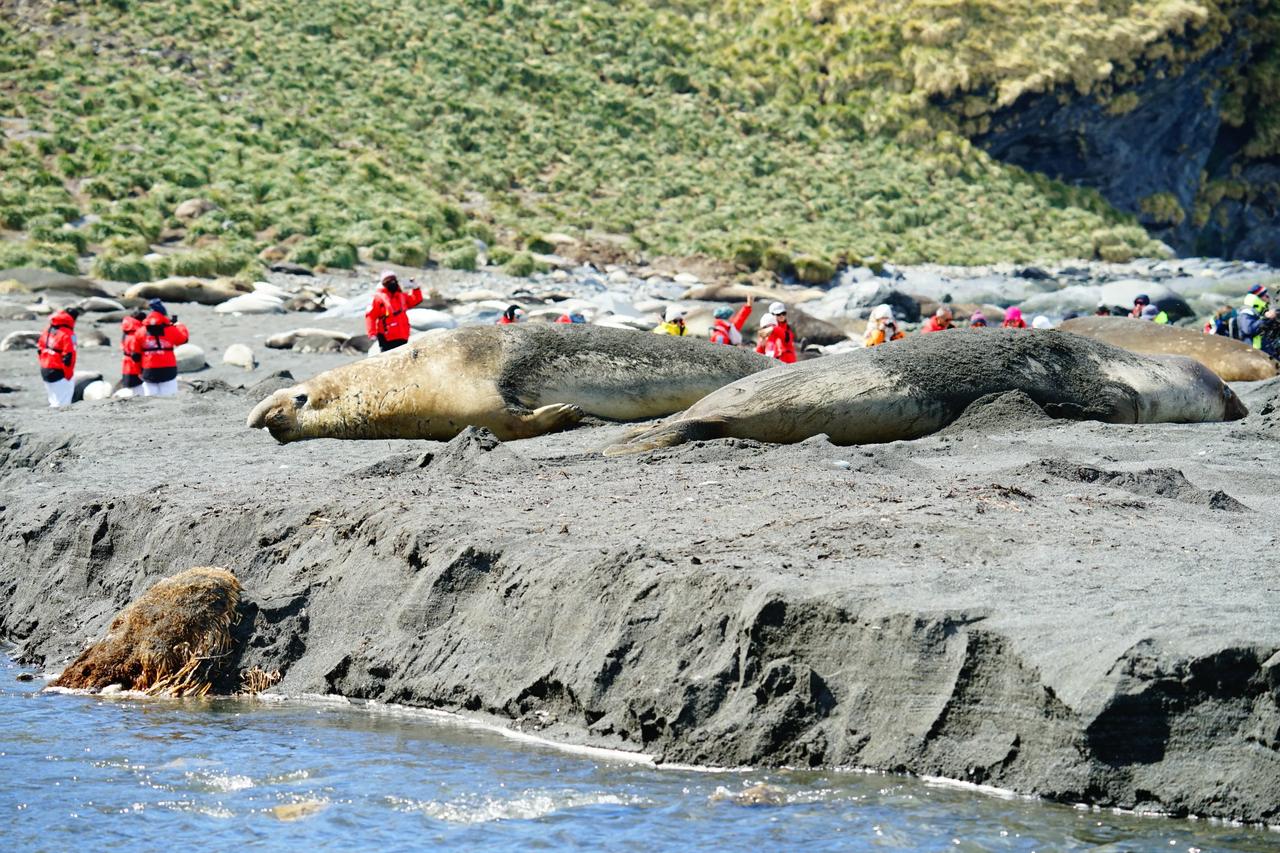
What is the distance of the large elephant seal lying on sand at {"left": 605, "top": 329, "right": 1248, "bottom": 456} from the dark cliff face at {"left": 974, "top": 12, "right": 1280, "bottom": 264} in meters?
44.5

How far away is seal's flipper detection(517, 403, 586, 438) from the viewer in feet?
31.8

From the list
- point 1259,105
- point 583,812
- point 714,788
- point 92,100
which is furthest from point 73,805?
point 1259,105

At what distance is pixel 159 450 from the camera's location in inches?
396

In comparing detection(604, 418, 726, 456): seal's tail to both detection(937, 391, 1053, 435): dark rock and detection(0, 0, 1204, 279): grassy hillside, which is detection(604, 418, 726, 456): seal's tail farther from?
detection(0, 0, 1204, 279): grassy hillside

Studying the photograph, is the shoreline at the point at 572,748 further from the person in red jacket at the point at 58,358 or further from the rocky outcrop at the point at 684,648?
the person in red jacket at the point at 58,358

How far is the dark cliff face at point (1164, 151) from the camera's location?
52.4m

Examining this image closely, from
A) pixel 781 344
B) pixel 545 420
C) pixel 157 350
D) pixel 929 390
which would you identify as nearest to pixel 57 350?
pixel 157 350

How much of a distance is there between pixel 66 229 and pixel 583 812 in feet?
85.1

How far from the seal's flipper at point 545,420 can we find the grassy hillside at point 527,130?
16.9m

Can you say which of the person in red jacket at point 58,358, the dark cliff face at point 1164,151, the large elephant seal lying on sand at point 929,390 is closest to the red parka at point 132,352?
the person in red jacket at point 58,358

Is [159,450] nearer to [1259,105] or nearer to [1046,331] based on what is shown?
[1046,331]

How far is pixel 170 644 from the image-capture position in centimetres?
616

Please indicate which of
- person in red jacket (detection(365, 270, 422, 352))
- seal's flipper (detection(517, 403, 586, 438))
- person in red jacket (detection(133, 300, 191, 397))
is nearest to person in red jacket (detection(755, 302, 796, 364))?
person in red jacket (detection(365, 270, 422, 352))

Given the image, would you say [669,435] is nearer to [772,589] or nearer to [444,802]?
[772,589]
